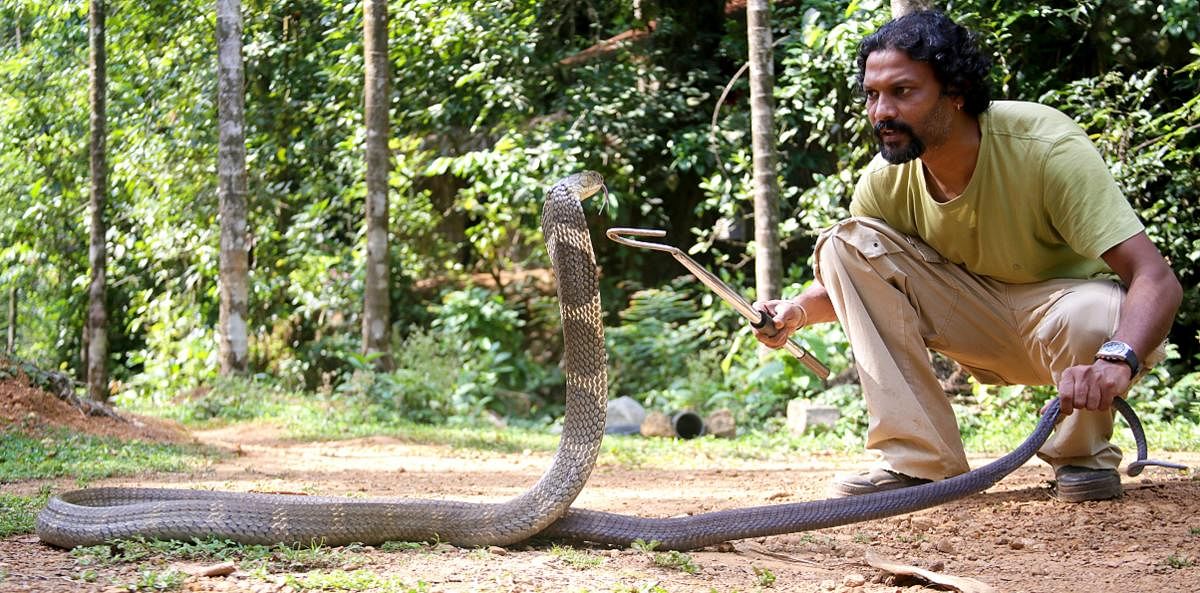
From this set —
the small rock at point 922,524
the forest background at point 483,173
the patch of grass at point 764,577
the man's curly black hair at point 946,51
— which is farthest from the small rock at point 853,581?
the forest background at point 483,173

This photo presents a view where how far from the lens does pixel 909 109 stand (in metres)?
3.53

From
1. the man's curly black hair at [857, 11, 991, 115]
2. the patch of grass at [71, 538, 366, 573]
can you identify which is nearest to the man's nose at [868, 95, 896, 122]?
the man's curly black hair at [857, 11, 991, 115]

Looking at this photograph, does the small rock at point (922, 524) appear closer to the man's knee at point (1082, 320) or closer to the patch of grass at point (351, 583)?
the man's knee at point (1082, 320)

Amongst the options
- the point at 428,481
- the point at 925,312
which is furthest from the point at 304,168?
the point at 925,312

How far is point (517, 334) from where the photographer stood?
38.7 ft

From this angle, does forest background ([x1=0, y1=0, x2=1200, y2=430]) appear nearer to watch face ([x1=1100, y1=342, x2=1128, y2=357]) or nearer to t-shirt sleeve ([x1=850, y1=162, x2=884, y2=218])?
t-shirt sleeve ([x1=850, y1=162, x2=884, y2=218])

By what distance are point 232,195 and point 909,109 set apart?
24.6 feet

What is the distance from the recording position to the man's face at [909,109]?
3.53 m

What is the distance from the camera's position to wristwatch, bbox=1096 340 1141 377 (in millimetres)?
2982

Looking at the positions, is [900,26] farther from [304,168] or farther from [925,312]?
[304,168]

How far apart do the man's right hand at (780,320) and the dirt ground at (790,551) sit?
0.64m

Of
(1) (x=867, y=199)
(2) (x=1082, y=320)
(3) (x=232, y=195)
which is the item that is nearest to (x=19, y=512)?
(1) (x=867, y=199)

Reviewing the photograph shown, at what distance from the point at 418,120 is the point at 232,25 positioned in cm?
300

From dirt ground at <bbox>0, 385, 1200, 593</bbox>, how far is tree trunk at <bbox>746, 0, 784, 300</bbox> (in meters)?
3.40
